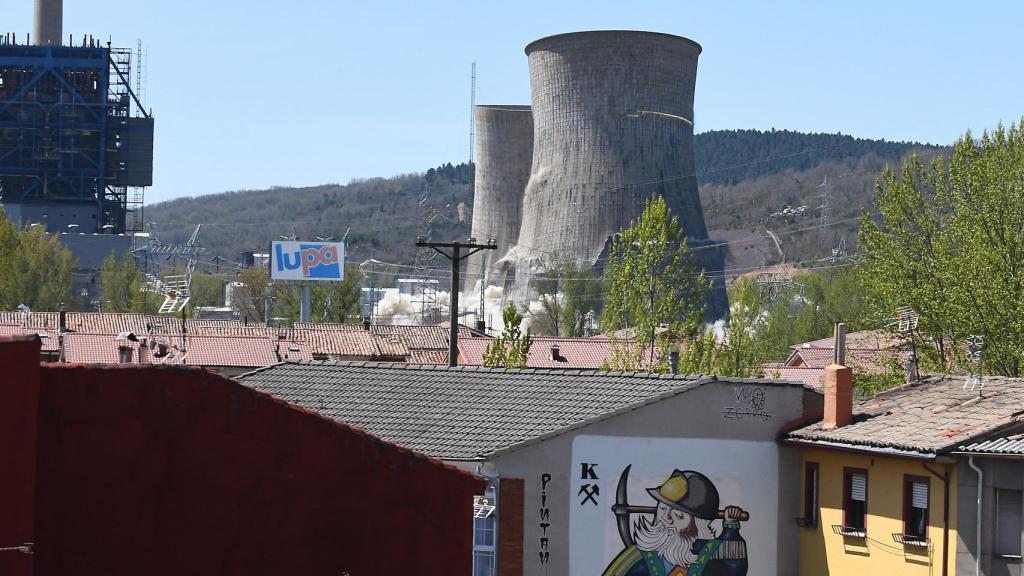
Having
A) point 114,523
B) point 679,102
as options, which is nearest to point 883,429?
point 114,523

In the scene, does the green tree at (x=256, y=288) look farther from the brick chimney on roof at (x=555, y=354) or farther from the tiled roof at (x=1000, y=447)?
the tiled roof at (x=1000, y=447)

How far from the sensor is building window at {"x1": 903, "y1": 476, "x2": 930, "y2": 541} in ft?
72.4

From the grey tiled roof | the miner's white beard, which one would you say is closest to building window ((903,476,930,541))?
the miner's white beard

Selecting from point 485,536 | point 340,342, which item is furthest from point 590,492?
point 340,342

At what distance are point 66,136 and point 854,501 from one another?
9055 cm

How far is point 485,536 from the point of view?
71.9 ft

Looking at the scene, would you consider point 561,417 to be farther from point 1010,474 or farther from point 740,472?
point 1010,474

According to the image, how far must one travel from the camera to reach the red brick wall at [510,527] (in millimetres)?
21969

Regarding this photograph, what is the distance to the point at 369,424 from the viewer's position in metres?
23.4

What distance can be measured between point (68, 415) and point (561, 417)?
12.3 meters

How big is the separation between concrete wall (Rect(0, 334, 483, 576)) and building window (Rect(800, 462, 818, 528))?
11.6m

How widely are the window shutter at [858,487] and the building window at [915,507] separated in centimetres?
95

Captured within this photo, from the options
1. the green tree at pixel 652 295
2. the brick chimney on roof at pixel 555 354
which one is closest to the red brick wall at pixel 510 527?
the green tree at pixel 652 295

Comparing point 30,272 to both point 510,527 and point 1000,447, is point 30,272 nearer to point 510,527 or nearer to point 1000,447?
point 510,527
